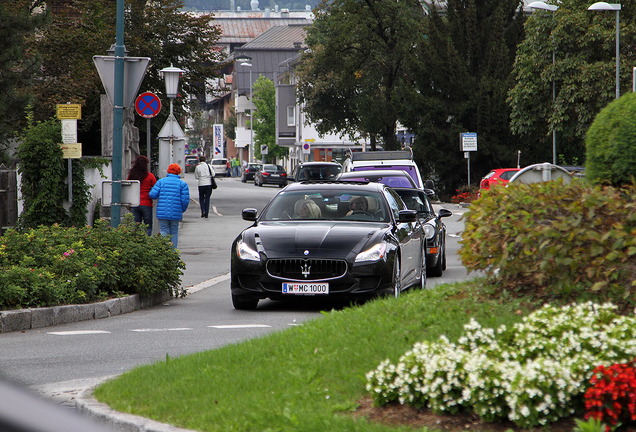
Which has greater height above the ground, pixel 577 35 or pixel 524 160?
pixel 577 35

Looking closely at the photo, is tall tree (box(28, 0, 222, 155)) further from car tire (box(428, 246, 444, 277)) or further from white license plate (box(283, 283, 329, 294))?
white license plate (box(283, 283, 329, 294))

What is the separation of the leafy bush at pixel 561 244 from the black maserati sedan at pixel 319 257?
11.0 ft

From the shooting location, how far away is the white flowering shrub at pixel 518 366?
14.7 ft

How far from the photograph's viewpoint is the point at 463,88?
1694 inches

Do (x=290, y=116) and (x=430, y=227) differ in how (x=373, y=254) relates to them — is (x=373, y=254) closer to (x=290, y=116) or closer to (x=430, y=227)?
(x=430, y=227)

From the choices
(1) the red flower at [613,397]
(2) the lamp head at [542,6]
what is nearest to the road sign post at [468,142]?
Result: (2) the lamp head at [542,6]

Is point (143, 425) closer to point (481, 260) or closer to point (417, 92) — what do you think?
point (481, 260)

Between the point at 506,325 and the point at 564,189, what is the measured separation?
1.58 meters

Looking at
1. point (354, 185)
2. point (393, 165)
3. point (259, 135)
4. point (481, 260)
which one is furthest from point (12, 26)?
point (259, 135)

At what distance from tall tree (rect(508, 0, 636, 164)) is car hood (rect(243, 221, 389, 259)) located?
87.4 feet

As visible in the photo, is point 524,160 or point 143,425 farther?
point 524,160

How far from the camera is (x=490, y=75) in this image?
43344 millimetres

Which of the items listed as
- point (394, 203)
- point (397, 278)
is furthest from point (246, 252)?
point (394, 203)

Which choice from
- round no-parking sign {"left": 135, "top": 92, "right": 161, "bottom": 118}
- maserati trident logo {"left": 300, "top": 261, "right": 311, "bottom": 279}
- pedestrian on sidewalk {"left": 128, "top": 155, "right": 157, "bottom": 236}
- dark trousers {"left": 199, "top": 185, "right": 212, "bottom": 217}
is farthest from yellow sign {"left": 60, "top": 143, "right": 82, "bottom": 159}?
dark trousers {"left": 199, "top": 185, "right": 212, "bottom": 217}
